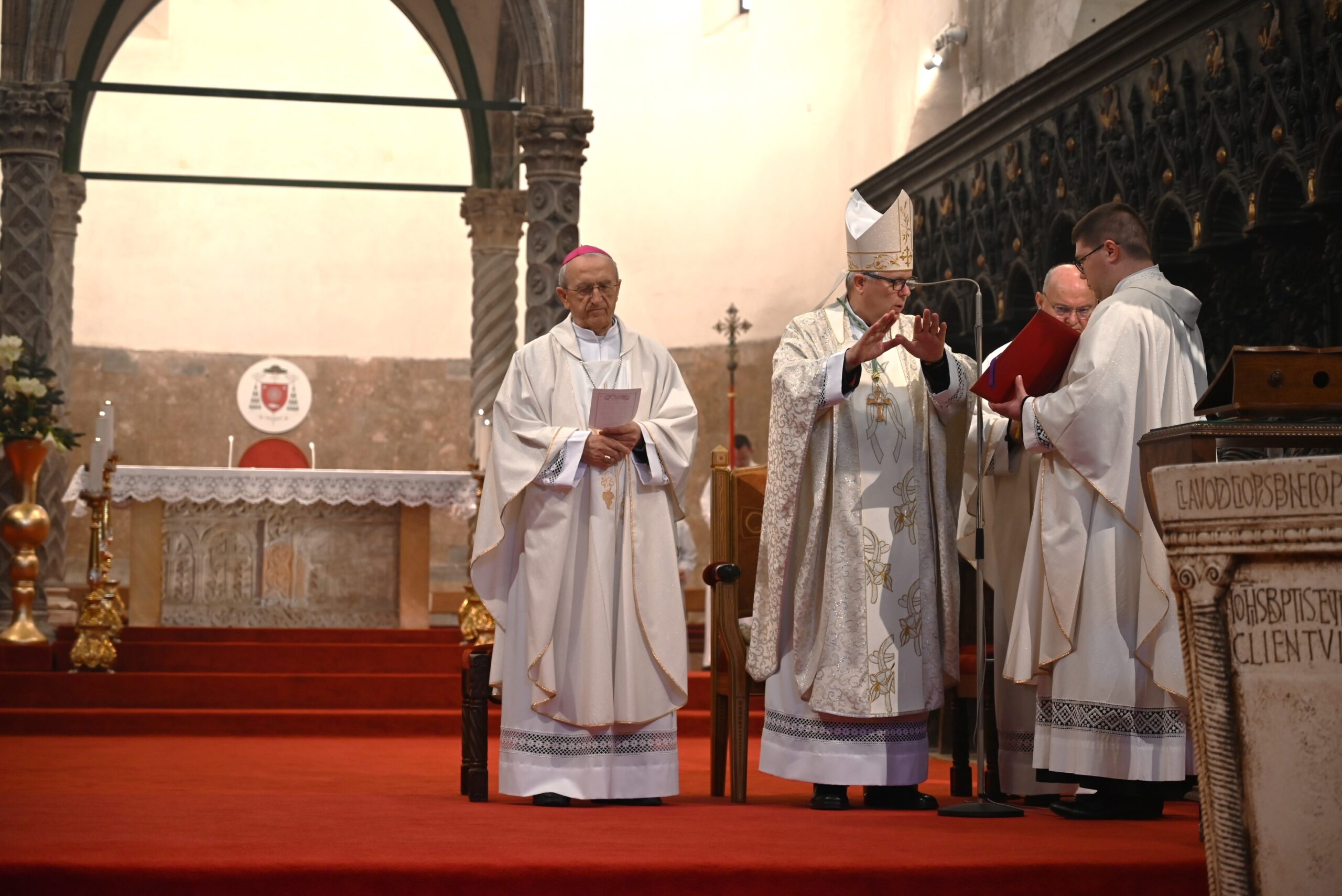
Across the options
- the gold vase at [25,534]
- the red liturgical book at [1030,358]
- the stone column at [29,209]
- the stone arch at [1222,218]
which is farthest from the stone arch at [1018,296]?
the stone column at [29,209]

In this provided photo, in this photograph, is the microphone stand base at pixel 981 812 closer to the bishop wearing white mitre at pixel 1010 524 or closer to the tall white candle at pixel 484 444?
the bishop wearing white mitre at pixel 1010 524

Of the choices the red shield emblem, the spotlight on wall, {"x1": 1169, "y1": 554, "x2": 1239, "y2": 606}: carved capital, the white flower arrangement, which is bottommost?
{"x1": 1169, "y1": 554, "x2": 1239, "y2": 606}: carved capital

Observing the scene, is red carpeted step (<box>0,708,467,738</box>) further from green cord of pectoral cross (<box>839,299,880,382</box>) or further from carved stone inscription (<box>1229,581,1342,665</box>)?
carved stone inscription (<box>1229,581,1342,665</box>)

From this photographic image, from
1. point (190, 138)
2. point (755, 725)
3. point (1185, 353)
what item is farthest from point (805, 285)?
point (1185, 353)

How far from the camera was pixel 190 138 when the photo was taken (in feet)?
55.3

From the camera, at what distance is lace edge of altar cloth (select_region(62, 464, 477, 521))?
9008mm

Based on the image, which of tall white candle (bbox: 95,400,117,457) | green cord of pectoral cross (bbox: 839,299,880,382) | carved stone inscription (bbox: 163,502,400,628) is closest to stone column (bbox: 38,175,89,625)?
carved stone inscription (bbox: 163,502,400,628)

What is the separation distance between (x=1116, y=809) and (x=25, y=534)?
20.2 ft

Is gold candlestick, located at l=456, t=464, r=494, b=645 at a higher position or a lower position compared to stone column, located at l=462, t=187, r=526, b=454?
lower

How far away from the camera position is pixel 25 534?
8195 millimetres

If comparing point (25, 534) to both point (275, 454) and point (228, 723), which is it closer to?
point (228, 723)

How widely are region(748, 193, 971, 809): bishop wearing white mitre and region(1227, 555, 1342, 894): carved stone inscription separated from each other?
2019mm

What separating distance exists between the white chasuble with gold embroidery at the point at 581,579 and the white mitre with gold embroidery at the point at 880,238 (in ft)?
2.42

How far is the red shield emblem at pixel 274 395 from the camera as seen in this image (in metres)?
16.3
